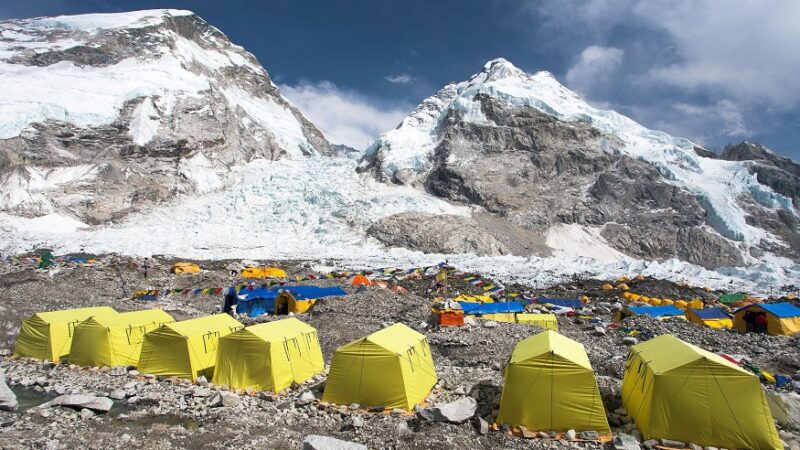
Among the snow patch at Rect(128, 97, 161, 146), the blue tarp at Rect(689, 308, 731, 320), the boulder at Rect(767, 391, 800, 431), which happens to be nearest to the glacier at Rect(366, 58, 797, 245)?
the snow patch at Rect(128, 97, 161, 146)

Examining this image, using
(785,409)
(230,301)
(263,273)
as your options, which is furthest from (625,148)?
(785,409)

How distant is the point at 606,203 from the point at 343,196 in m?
42.9

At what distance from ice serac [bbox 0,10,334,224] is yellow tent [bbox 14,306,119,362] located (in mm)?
55294

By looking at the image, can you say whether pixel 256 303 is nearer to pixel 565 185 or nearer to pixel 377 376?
pixel 377 376

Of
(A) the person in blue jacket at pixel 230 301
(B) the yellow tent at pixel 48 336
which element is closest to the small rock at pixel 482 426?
(B) the yellow tent at pixel 48 336

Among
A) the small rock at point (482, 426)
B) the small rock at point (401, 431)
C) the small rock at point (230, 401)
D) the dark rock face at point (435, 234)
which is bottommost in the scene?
the small rock at point (230, 401)

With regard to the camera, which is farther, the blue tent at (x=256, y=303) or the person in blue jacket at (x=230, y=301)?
the blue tent at (x=256, y=303)

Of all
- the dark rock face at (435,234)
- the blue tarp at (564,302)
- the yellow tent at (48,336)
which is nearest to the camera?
the yellow tent at (48,336)

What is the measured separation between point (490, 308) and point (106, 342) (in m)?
15.3

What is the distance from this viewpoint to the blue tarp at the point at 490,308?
2112cm

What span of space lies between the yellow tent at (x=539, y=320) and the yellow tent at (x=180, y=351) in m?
12.3

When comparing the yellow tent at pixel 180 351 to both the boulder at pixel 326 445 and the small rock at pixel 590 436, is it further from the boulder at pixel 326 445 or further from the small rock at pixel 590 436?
the small rock at pixel 590 436

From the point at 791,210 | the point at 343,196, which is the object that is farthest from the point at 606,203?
the point at 343,196

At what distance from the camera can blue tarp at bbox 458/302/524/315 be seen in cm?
2112
